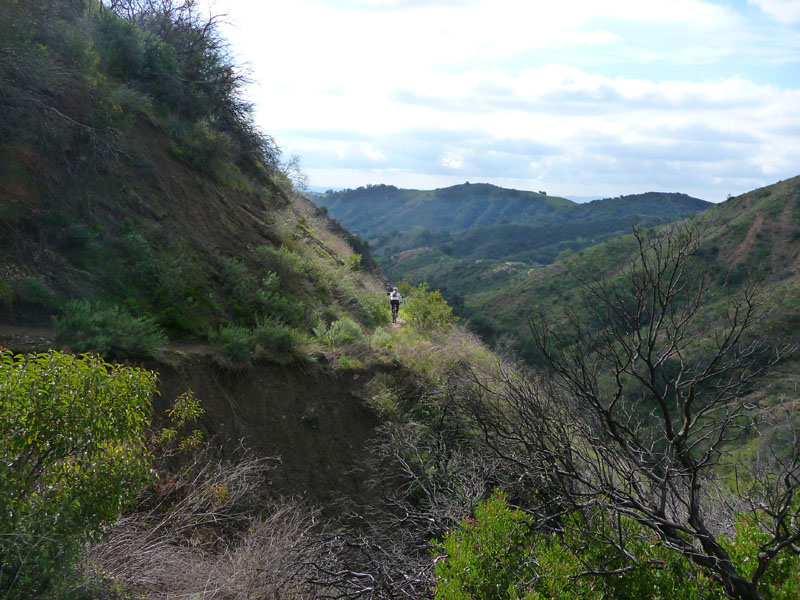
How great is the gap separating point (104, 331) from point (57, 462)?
4.80 metres

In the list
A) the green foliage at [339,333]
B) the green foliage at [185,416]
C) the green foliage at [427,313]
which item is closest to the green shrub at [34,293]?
the green foliage at [185,416]

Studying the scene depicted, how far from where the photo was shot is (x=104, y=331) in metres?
8.84

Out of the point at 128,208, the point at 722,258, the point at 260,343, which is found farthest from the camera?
the point at 722,258

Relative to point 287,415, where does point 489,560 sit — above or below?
above

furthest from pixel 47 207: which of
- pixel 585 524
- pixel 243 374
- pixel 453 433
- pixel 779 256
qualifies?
pixel 779 256

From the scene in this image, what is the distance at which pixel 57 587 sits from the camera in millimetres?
4598

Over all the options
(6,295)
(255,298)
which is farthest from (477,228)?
(6,295)

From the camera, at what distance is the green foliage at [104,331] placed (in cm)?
848

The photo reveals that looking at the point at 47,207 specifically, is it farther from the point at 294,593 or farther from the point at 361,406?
the point at 294,593

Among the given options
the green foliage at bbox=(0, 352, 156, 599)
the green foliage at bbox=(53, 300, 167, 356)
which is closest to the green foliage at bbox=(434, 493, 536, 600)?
the green foliage at bbox=(0, 352, 156, 599)

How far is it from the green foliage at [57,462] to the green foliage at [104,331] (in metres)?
4.20

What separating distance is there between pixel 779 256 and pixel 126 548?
4557 centimetres

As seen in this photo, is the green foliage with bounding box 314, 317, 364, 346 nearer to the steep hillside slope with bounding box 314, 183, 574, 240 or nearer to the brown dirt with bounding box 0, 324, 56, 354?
the brown dirt with bounding box 0, 324, 56, 354

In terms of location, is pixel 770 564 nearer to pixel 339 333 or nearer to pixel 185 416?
pixel 185 416
